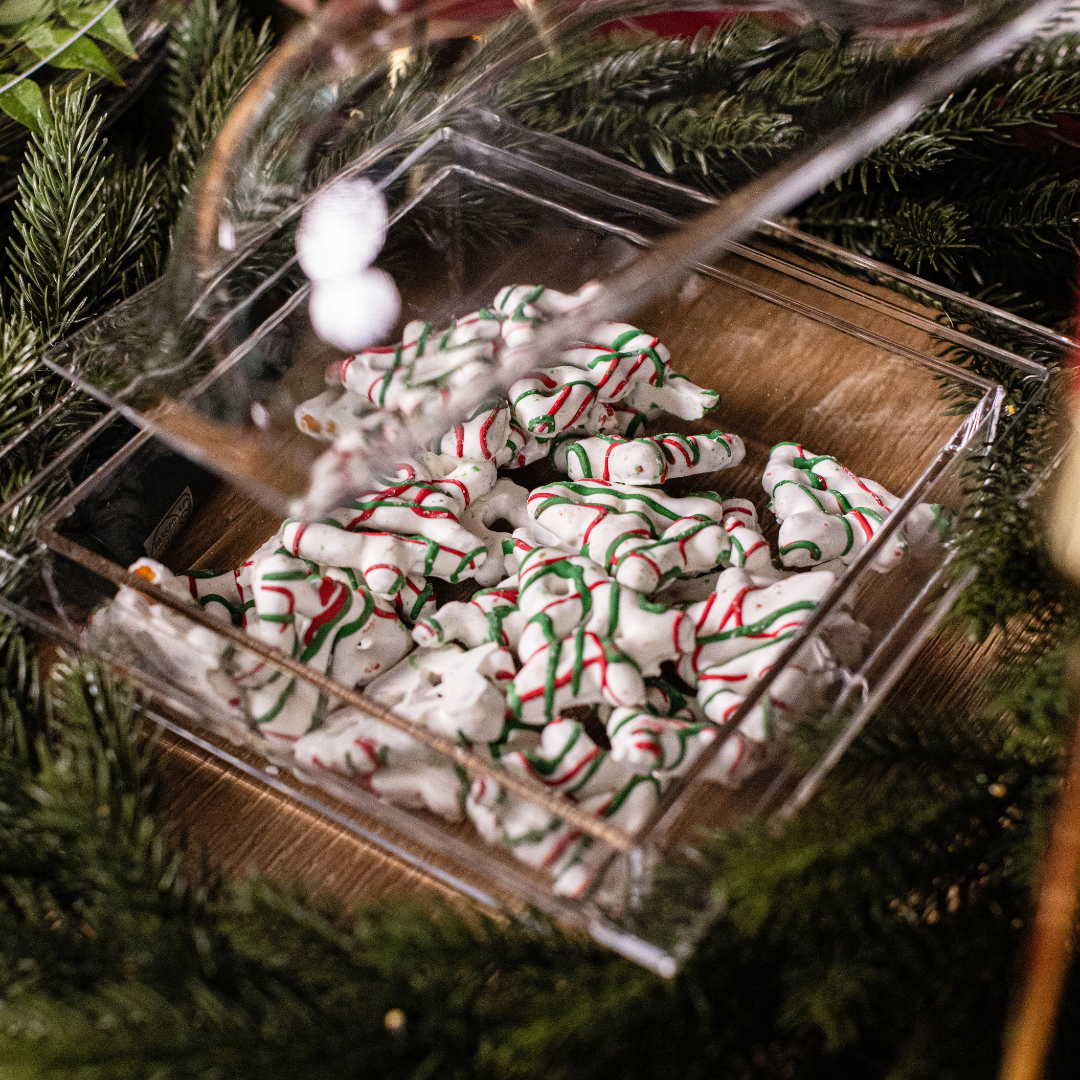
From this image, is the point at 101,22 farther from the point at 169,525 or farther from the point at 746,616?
the point at 746,616

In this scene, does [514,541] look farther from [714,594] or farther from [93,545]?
[93,545]

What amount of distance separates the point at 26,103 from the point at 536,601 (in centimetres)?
58

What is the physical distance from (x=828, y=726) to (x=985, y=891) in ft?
0.40

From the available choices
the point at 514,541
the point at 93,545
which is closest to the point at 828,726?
the point at 514,541

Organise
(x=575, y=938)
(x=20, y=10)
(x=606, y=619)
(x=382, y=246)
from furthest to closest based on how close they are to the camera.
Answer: (x=20, y=10)
(x=382, y=246)
(x=606, y=619)
(x=575, y=938)

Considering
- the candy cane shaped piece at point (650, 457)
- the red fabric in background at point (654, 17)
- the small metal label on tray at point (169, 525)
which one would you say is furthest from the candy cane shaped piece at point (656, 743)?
the red fabric in background at point (654, 17)

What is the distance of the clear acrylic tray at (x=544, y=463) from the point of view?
664 mm

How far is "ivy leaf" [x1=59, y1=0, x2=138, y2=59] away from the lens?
0.97m

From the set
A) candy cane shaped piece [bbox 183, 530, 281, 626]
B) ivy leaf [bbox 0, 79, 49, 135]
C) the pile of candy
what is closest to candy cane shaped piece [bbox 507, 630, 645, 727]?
the pile of candy

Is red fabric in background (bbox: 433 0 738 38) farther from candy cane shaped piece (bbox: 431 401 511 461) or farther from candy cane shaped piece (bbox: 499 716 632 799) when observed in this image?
candy cane shaped piece (bbox: 499 716 632 799)

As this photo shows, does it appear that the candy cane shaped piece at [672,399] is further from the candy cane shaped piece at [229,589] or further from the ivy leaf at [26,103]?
the ivy leaf at [26,103]

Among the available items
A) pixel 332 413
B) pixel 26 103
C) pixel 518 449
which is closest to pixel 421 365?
pixel 332 413

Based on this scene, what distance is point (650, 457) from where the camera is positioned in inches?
33.2

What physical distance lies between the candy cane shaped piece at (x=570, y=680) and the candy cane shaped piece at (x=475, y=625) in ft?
0.14
